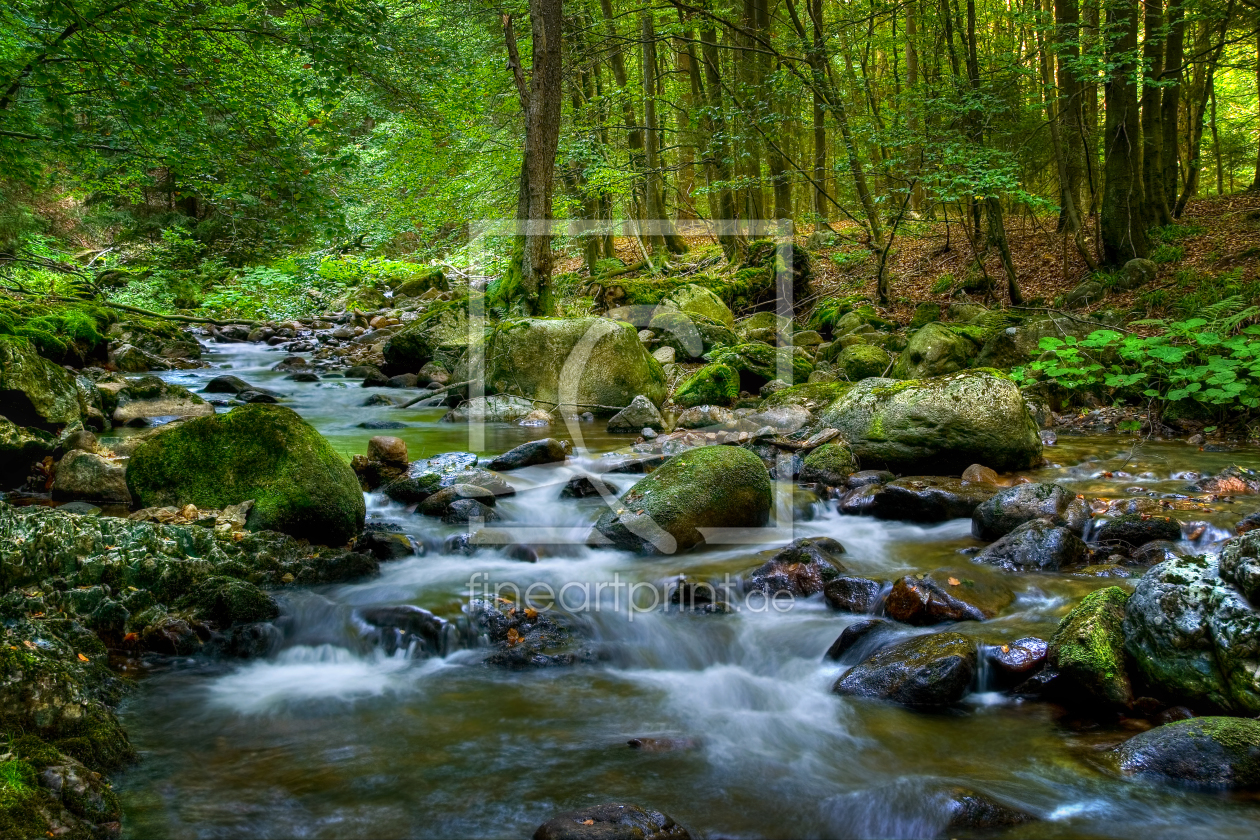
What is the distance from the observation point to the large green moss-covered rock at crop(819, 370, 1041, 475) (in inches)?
288

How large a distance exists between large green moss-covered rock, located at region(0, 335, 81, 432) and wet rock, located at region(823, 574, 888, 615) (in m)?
6.90

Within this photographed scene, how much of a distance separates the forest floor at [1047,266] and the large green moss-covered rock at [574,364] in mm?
4272

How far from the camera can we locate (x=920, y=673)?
388 cm

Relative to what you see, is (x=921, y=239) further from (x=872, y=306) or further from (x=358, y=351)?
(x=358, y=351)

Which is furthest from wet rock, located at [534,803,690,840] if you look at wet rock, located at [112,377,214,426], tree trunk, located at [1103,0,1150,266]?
tree trunk, located at [1103,0,1150,266]

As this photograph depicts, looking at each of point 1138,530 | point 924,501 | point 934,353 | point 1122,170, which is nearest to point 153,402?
point 924,501

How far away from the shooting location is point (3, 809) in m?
2.28

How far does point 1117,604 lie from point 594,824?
9.54 ft

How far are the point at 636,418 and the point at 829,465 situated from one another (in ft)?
9.96

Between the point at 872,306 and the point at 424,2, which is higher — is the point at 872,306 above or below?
below

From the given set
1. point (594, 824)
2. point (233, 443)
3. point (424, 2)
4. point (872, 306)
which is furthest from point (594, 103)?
point (594, 824)

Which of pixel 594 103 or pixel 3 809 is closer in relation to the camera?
pixel 3 809

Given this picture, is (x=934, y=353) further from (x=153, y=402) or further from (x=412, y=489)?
(x=153, y=402)

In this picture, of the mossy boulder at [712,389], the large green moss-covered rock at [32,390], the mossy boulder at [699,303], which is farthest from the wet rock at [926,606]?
the mossy boulder at [699,303]
